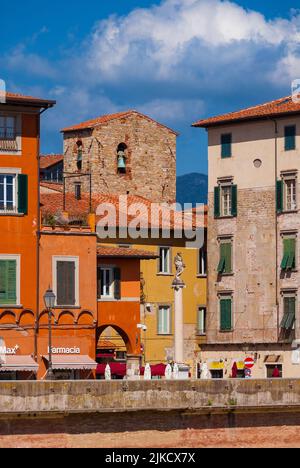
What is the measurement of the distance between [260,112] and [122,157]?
1416cm

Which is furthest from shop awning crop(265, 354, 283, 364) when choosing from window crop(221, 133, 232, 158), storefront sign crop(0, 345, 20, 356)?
storefront sign crop(0, 345, 20, 356)

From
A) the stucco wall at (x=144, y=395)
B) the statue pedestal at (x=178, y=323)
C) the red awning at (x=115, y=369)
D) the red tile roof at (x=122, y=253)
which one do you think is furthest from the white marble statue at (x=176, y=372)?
the red awning at (x=115, y=369)

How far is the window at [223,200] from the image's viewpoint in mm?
84188

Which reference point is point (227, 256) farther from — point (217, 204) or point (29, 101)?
point (29, 101)

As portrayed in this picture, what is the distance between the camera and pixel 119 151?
96.0 metres

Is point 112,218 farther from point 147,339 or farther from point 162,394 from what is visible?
point 162,394

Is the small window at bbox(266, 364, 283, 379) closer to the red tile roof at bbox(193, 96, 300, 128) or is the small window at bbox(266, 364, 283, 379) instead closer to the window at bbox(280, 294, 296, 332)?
the window at bbox(280, 294, 296, 332)

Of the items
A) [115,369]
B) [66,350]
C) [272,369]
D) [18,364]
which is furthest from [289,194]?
[18,364]

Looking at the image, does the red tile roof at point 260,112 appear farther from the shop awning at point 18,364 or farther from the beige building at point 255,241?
the shop awning at point 18,364

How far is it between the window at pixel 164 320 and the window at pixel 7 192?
16.8 meters

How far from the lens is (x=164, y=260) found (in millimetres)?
83625

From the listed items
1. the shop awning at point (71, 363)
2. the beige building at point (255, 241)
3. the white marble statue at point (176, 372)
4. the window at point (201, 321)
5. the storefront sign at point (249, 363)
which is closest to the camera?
the white marble statue at point (176, 372)

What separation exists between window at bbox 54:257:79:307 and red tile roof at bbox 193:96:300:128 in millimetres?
16945

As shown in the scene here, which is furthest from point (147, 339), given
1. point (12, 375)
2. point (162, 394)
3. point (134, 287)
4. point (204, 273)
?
point (162, 394)
